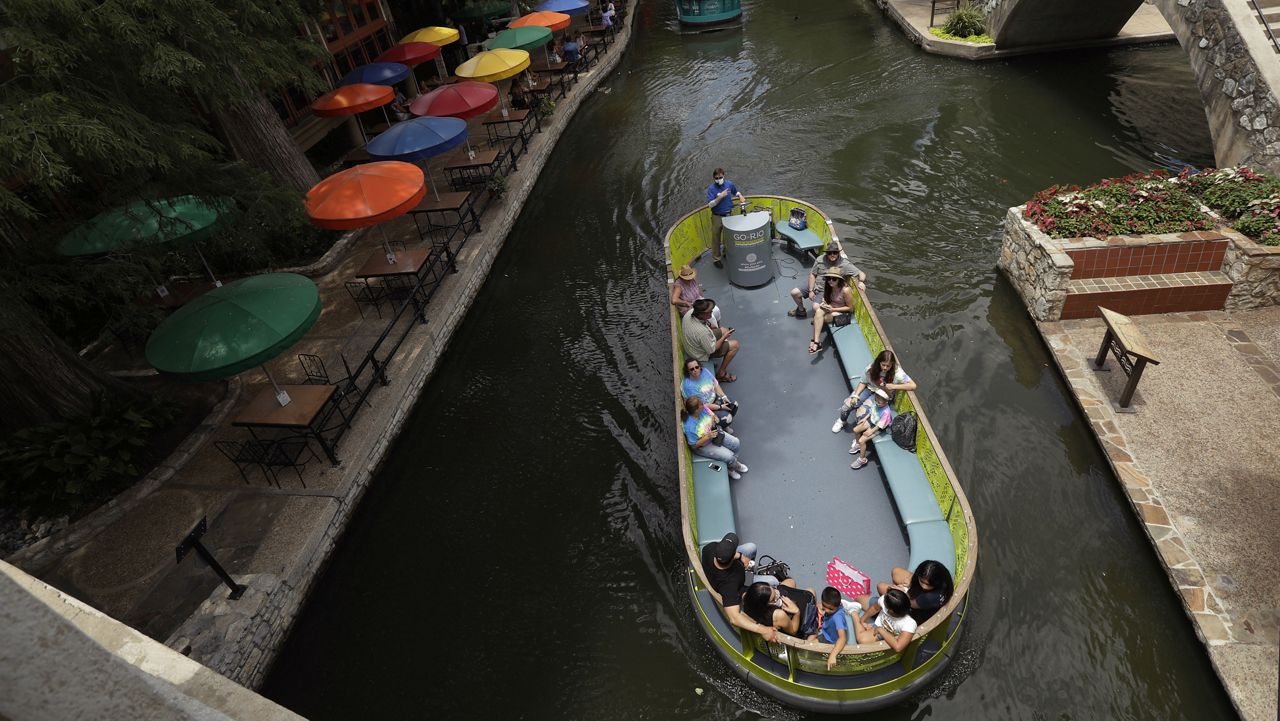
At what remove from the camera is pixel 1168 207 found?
10.9 meters

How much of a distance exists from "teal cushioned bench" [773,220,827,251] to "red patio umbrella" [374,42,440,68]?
48.4 feet

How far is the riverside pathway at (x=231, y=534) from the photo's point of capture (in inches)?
306

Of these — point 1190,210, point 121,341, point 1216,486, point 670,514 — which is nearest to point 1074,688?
point 1216,486

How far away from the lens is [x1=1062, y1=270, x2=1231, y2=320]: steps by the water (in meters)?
10.4

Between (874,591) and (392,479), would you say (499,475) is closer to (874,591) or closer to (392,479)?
(392,479)

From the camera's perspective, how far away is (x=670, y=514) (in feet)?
29.8

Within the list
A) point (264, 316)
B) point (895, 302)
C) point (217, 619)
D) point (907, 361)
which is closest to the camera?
point (217, 619)

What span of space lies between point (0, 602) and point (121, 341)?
12.7 metres

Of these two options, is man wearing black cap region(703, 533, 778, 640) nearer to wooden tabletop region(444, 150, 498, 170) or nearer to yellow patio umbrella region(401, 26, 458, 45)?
wooden tabletop region(444, 150, 498, 170)

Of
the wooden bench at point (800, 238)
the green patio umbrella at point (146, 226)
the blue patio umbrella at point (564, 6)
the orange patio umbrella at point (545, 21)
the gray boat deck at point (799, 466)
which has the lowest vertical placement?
the gray boat deck at point (799, 466)

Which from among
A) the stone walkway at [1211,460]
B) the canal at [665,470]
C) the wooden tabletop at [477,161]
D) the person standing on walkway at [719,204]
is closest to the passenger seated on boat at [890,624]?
the canal at [665,470]

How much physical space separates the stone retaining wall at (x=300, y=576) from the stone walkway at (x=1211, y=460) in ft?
32.9

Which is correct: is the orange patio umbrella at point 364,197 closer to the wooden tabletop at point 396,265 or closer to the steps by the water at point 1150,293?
the wooden tabletop at point 396,265

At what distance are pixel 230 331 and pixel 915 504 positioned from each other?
338 inches
